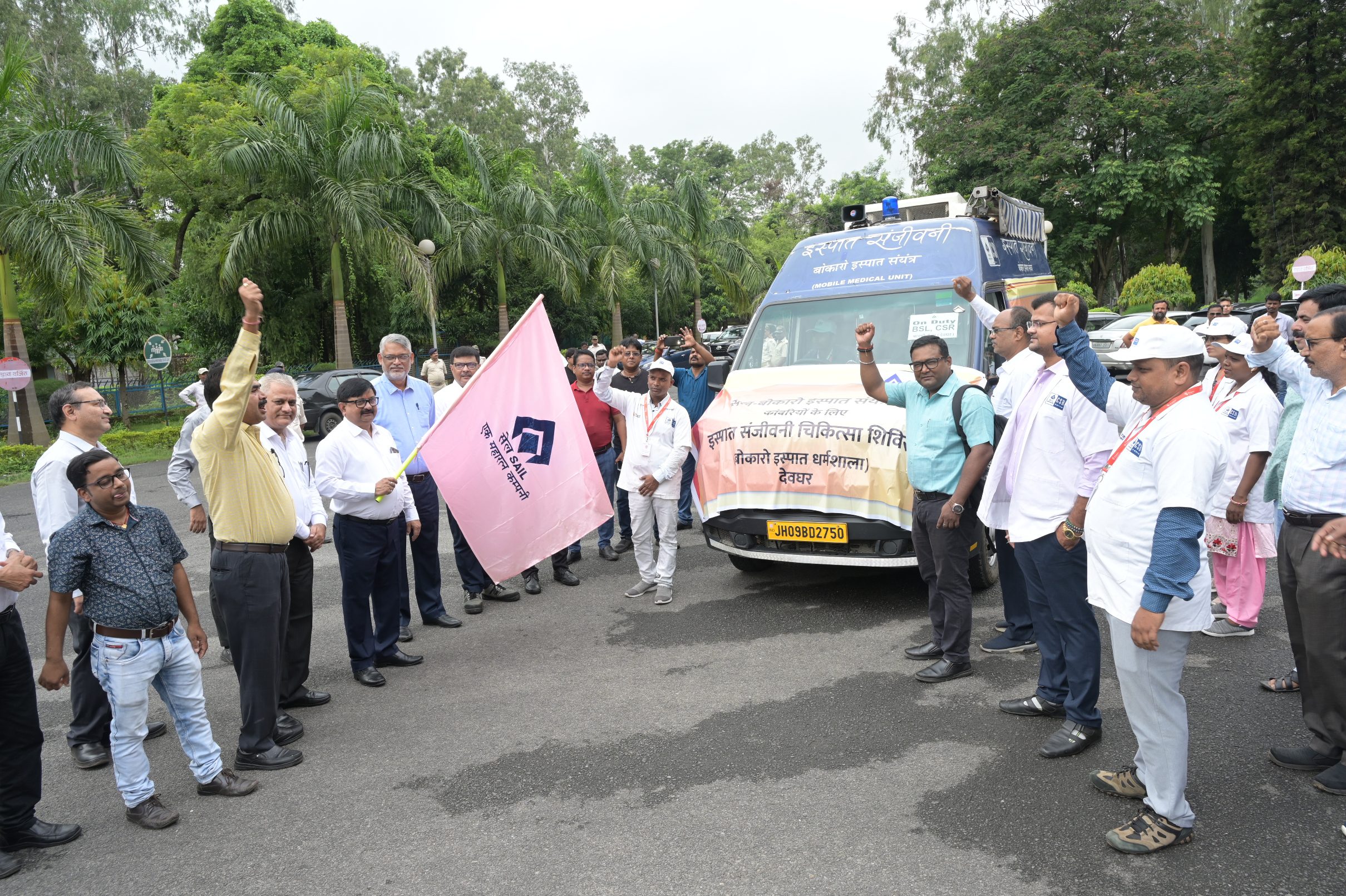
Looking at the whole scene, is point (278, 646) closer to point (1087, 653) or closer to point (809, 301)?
point (1087, 653)

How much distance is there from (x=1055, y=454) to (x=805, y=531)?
2228 mm

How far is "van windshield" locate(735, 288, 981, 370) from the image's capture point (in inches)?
285

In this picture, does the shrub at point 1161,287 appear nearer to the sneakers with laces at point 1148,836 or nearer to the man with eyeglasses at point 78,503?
the sneakers with laces at point 1148,836

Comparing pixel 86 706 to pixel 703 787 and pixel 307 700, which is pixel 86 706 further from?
pixel 703 787

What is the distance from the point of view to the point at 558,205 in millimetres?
32750

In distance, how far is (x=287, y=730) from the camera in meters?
4.91

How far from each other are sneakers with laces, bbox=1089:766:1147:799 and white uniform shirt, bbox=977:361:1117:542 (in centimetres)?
108

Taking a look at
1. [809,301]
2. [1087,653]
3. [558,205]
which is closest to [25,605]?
[809,301]

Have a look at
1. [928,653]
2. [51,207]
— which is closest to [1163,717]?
[928,653]

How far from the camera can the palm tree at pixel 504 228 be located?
26.5 meters

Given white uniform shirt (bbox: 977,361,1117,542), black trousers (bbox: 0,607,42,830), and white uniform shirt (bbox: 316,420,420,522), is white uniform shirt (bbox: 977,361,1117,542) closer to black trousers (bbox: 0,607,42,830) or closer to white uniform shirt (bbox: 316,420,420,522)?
white uniform shirt (bbox: 316,420,420,522)

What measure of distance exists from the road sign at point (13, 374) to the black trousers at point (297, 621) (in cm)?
1457

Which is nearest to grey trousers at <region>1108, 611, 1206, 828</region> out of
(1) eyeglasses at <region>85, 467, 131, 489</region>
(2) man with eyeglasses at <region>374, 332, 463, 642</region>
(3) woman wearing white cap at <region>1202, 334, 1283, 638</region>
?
(3) woman wearing white cap at <region>1202, 334, 1283, 638</region>

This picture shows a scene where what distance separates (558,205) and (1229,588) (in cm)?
2950
